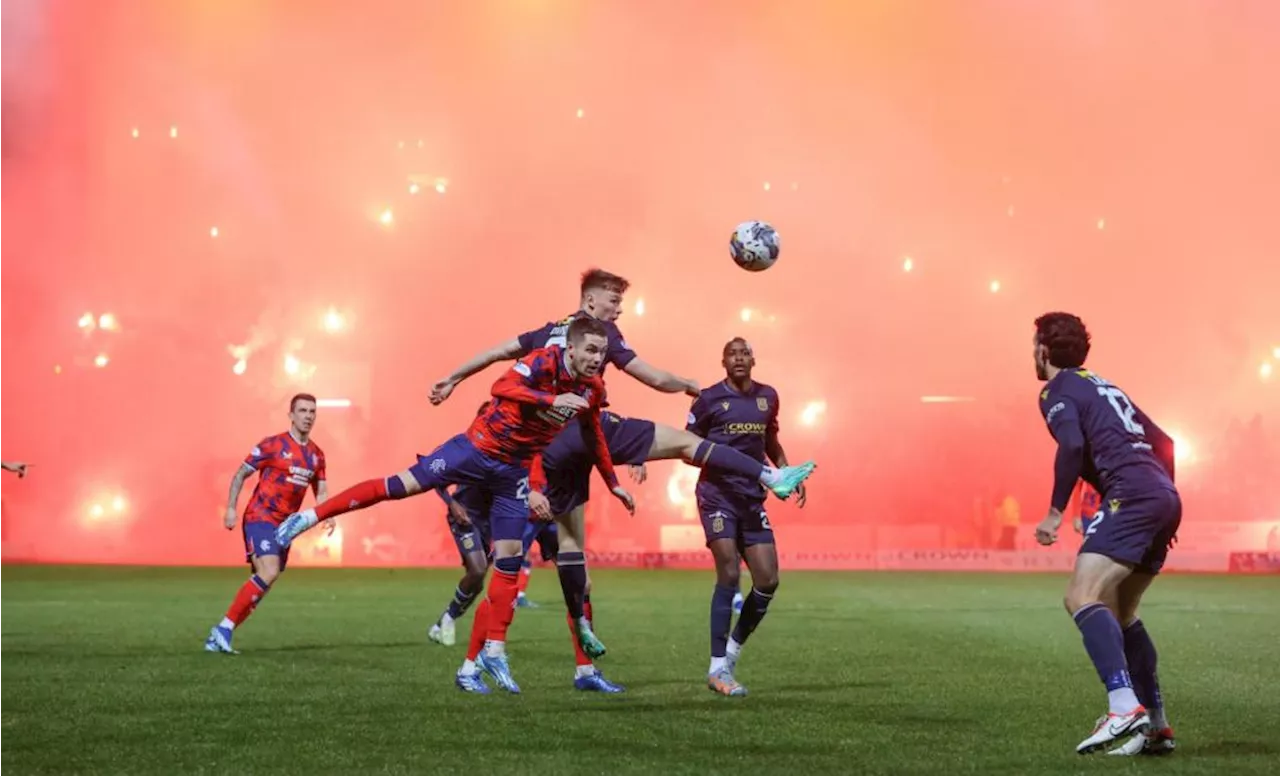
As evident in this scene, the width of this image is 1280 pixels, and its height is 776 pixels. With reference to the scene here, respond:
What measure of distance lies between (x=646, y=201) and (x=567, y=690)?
1670 inches

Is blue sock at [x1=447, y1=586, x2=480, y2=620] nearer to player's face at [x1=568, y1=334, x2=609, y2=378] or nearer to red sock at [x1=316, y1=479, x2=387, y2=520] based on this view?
red sock at [x1=316, y1=479, x2=387, y2=520]

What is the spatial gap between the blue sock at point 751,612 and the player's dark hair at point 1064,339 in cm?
331

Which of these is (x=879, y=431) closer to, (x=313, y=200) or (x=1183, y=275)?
(x=1183, y=275)

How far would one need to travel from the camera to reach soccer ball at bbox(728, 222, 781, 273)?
11359 mm

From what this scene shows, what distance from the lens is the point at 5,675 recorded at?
10.1 m

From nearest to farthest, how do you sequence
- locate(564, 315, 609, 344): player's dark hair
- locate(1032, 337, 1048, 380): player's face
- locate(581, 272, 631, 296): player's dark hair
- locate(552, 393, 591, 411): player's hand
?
locate(1032, 337, 1048, 380): player's face, locate(552, 393, 591, 411): player's hand, locate(564, 315, 609, 344): player's dark hair, locate(581, 272, 631, 296): player's dark hair

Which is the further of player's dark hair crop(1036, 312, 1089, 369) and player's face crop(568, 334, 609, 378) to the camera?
player's face crop(568, 334, 609, 378)

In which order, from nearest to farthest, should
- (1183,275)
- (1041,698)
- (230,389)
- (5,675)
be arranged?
(1041,698), (5,675), (230,389), (1183,275)

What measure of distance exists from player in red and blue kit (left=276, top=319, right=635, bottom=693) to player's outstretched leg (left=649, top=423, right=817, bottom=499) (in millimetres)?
472

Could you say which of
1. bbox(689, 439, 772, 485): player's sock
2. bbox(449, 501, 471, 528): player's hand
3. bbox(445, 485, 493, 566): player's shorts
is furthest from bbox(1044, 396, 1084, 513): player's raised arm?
bbox(449, 501, 471, 528): player's hand

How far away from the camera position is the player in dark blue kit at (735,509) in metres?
9.55

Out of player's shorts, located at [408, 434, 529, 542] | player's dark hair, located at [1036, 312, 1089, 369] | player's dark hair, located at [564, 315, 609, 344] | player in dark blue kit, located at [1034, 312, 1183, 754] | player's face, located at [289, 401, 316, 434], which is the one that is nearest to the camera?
player in dark blue kit, located at [1034, 312, 1183, 754]

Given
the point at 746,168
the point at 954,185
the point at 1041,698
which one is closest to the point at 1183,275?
the point at 954,185

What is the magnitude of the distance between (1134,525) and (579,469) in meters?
4.42
